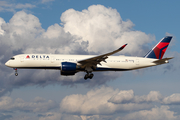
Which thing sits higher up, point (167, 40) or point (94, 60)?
point (167, 40)

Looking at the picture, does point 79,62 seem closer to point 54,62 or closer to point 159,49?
point 54,62

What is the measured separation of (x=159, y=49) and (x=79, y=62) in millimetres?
18444

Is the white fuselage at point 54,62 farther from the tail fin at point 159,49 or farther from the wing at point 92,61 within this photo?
the tail fin at point 159,49

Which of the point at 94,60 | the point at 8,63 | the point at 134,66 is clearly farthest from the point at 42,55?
the point at 134,66

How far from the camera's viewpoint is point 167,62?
48.8 m

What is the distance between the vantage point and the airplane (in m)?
44.1

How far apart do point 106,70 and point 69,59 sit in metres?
7.53

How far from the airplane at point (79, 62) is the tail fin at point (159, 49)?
160 cm

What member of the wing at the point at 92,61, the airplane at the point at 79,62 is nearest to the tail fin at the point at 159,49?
the airplane at the point at 79,62

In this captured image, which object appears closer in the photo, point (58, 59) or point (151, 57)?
point (58, 59)

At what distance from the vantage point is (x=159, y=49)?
5253 centimetres

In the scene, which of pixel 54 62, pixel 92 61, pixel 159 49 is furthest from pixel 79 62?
pixel 159 49

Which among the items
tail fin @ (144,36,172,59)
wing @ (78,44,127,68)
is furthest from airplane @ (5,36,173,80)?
tail fin @ (144,36,172,59)

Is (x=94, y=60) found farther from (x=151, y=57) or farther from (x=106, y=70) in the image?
(x=151, y=57)
